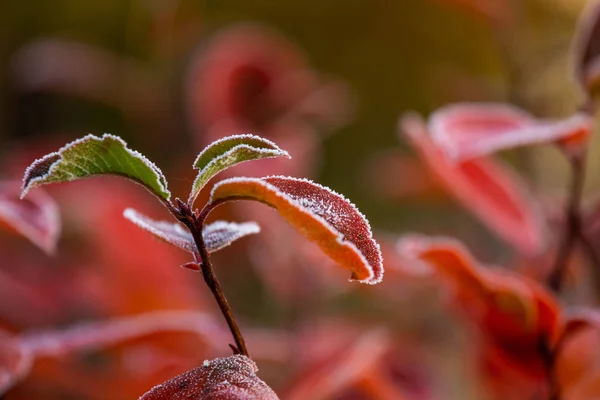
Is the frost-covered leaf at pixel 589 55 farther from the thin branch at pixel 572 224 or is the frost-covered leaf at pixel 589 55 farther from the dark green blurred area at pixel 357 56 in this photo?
the dark green blurred area at pixel 357 56

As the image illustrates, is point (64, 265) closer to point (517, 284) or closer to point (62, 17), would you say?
point (517, 284)

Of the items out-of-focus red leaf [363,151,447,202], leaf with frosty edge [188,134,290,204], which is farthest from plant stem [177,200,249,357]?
out-of-focus red leaf [363,151,447,202]

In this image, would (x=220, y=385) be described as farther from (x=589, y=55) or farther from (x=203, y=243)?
(x=589, y=55)

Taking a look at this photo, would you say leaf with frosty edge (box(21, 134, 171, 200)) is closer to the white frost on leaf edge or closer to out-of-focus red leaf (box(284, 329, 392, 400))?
the white frost on leaf edge

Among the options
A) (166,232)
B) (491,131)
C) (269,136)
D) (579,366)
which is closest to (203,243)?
(166,232)

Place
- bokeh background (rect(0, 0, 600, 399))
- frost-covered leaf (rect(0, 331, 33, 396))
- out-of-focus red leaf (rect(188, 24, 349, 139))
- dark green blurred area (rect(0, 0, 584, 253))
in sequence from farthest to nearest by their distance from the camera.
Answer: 1. dark green blurred area (rect(0, 0, 584, 253))
2. out-of-focus red leaf (rect(188, 24, 349, 139))
3. bokeh background (rect(0, 0, 600, 399))
4. frost-covered leaf (rect(0, 331, 33, 396))

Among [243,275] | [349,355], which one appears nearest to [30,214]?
[349,355]

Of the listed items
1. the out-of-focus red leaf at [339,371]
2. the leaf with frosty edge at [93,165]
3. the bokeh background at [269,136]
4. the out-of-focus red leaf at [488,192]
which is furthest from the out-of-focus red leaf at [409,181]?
the leaf with frosty edge at [93,165]
